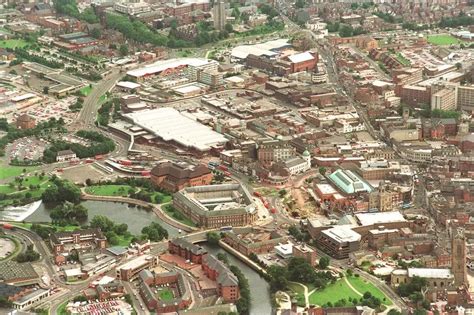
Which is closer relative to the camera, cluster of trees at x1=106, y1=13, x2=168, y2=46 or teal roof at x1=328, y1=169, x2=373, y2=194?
teal roof at x1=328, y1=169, x2=373, y2=194

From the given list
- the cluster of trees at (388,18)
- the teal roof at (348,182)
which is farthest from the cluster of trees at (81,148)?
the cluster of trees at (388,18)

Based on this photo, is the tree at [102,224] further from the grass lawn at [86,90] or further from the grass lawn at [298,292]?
the grass lawn at [86,90]

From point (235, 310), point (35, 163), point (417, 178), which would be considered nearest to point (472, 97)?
point (417, 178)

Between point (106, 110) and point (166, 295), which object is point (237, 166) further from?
point (166, 295)

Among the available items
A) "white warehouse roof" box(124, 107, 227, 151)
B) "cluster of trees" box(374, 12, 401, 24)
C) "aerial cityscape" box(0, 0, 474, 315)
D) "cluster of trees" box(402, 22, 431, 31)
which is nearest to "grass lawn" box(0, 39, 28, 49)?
"aerial cityscape" box(0, 0, 474, 315)

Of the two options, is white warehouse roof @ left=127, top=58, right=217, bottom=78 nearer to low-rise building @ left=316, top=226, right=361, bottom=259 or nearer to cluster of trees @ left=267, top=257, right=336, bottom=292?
low-rise building @ left=316, top=226, right=361, bottom=259
